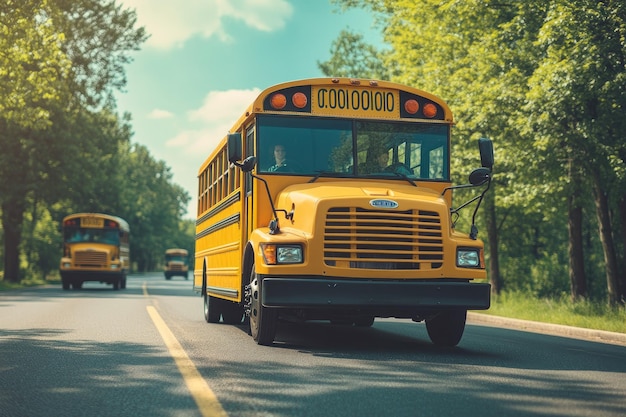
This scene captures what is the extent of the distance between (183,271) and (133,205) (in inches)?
678

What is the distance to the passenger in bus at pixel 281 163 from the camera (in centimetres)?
1005

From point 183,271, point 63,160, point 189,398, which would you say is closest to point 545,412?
point 189,398

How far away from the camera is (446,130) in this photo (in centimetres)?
1053

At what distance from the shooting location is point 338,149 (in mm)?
10148

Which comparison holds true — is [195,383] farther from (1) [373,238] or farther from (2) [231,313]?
(2) [231,313]

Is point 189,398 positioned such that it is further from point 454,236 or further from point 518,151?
point 518,151

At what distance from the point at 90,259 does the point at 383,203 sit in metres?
27.0

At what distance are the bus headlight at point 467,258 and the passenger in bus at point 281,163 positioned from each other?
2273 millimetres

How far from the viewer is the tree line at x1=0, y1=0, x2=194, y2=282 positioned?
2530 cm

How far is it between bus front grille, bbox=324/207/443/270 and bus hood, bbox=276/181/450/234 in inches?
1.9

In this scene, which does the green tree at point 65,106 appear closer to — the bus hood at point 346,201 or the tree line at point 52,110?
the tree line at point 52,110

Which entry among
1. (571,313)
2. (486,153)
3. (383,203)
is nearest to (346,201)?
(383,203)

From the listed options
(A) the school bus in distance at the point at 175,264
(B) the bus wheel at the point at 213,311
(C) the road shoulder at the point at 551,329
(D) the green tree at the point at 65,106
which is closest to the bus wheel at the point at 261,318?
(B) the bus wheel at the point at 213,311

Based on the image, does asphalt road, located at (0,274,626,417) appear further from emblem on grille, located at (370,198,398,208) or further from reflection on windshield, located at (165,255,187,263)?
reflection on windshield, located at (165,255,187,263)
